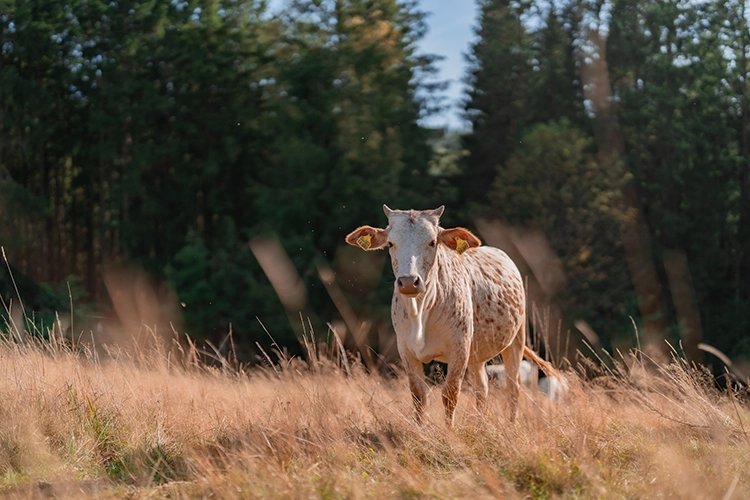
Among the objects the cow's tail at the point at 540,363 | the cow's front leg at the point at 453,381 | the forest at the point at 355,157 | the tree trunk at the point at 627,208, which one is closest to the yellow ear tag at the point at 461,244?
the cow's front leg at the point at 453,381

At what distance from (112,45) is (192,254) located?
8.35m

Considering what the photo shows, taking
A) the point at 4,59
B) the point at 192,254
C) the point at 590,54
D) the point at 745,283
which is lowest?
the point at 745,283

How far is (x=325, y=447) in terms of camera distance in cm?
471

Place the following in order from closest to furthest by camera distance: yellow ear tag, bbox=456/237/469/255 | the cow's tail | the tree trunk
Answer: yellow ear tag, bbox=456/237/469/255, the cow's tail, the tree trunk

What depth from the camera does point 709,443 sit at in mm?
4973

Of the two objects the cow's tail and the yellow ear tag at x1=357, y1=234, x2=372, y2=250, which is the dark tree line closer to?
the cow's tail

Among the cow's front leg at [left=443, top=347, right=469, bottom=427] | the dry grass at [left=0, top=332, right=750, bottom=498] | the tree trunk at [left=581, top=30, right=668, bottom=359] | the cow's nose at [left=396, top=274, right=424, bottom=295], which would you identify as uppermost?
the cow's nose at [left=396, top=274, right=424, bottom=295]

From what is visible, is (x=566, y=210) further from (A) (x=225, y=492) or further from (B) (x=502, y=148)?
(A) (x=225, y=492)

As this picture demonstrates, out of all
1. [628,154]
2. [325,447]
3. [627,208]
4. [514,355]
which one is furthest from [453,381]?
[628,154]

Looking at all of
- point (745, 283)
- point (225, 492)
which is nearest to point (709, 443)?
point (225, 492)

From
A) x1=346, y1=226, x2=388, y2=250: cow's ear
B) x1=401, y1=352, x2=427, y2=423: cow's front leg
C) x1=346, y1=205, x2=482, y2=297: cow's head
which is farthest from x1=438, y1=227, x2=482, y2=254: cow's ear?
x1=401, y1=352, x2=427, y2=423: cow's front leg

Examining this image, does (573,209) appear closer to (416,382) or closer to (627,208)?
(627,208)

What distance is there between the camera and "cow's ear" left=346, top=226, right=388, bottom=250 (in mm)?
5980

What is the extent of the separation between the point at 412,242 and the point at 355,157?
2165 centimetres
